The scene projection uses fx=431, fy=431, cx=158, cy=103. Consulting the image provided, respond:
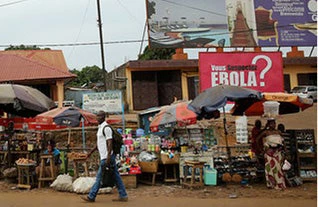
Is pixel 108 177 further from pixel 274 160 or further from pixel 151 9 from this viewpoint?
pixel 151 9

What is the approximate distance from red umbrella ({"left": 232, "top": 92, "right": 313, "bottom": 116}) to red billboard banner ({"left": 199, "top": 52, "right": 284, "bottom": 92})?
142 inches

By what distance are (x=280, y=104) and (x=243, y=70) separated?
15.4 ft

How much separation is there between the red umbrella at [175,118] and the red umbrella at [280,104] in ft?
5.39

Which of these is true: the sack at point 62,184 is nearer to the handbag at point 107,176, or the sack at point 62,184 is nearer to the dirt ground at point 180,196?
the dirt ground at point 180,196

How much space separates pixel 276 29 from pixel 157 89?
8263mm

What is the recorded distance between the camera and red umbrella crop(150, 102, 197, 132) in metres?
10.1

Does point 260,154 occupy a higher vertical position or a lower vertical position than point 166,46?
lower

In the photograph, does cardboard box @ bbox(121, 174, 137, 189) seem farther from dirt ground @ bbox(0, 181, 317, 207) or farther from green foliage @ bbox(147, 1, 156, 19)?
green foliage @ bbox(147, 1, 156, 19)

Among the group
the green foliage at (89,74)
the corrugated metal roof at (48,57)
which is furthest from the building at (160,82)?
the green foliage at (89,74)

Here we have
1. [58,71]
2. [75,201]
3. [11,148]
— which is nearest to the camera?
[75,201]

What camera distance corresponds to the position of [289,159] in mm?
10680

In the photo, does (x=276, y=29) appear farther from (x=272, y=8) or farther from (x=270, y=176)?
(x=270, y=176)

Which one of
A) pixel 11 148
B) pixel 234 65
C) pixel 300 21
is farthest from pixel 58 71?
pixel 300 21

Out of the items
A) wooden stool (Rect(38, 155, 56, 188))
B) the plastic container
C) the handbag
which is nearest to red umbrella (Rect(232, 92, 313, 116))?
the plastic container
